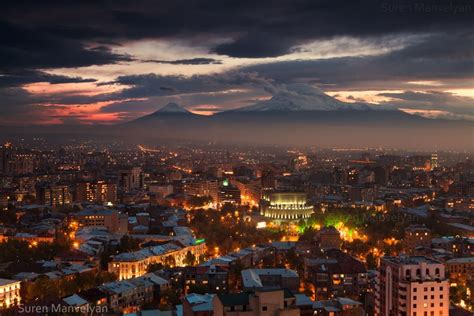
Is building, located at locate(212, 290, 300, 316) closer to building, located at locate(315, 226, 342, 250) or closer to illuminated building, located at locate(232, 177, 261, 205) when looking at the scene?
building, located at locate(315, 226, 342, 250)

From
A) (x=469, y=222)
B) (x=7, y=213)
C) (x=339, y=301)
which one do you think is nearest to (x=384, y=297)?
(x=339, y=301)

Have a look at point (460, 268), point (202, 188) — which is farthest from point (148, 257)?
point (202, 188)

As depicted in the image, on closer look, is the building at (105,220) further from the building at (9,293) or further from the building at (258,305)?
the building at (258,305)

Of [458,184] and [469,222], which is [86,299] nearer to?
[469,222]

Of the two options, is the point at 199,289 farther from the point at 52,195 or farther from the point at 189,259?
the point at 52,195

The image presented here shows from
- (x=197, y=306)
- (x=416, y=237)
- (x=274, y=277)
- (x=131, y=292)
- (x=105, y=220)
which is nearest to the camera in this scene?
(x=197, y=306)

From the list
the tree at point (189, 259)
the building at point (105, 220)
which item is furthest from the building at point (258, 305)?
the building at point (105, 220)
